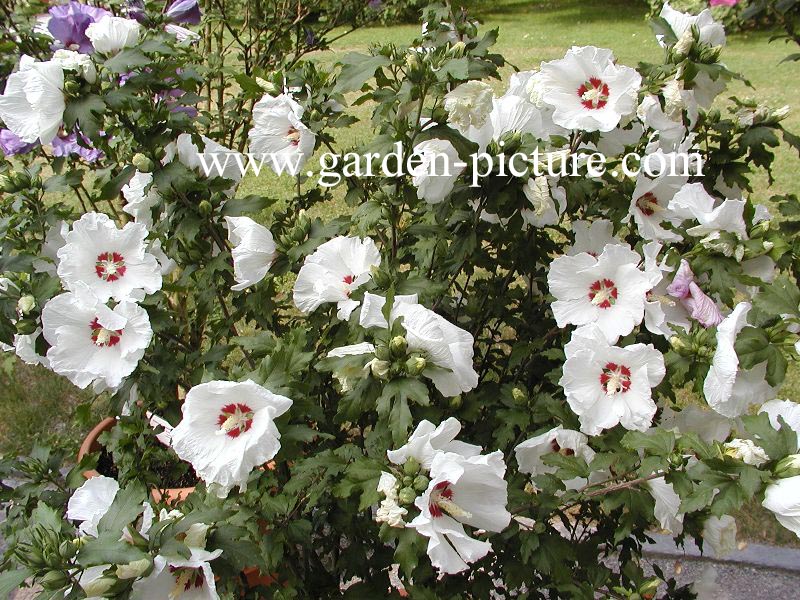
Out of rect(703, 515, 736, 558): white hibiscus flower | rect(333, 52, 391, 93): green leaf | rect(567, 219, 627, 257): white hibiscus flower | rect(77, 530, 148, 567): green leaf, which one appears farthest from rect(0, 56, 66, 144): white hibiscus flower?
rect(703, 515, 736, 558): white hibiscus flower

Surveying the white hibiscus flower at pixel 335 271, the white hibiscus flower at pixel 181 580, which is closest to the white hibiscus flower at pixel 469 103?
the white hibiscus flower at pixel 335 271

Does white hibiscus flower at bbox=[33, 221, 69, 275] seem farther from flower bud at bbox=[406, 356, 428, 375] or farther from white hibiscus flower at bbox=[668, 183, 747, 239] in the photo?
white hibiscus flower at bbox=[668, 183, 747, 239]

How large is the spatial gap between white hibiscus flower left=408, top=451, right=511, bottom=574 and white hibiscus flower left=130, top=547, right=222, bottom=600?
372 mm

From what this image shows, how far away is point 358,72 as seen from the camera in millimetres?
1497

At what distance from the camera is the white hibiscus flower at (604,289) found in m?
1.51

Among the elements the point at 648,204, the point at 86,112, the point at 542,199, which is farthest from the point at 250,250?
the point at 648,204

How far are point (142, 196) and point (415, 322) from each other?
85 cm

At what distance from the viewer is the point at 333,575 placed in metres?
1.99

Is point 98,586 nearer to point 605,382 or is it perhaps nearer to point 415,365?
point 415,365

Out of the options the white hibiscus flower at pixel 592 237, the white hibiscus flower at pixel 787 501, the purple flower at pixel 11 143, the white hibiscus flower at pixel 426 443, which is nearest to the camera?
the white hibiscus flower at pixel 787 501

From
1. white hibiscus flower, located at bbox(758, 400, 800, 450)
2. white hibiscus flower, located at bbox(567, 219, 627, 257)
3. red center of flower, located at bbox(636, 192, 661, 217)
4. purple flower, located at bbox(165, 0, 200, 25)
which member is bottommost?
white hibiscus flower, located at bbox(758, 400, 800, 450)

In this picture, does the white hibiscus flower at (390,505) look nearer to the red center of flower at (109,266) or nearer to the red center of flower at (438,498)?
the red center of flower at (438,498)

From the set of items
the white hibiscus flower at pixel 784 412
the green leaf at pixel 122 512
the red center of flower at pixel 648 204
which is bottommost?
the green leaf at pixel 122 512

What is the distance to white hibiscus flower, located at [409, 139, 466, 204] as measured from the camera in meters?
1.54
